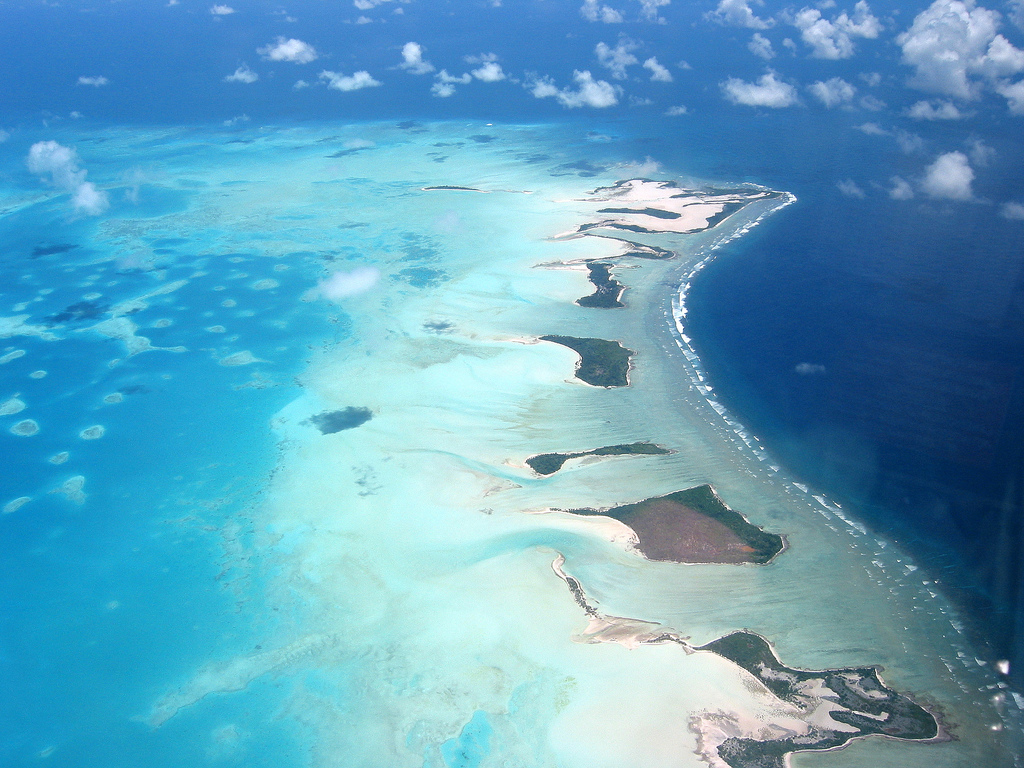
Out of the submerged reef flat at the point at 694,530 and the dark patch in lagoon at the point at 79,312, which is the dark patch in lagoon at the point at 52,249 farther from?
the submerged reef flat at the point at 694,530

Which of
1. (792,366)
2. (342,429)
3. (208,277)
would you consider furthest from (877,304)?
(208,277)

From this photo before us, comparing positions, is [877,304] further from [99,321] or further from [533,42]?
[533,42]

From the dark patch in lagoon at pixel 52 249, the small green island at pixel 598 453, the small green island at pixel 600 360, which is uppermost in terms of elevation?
the dark patch in lagoon at pixel 52 249

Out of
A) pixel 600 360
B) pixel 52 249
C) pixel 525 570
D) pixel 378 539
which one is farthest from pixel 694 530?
pixel 52 249

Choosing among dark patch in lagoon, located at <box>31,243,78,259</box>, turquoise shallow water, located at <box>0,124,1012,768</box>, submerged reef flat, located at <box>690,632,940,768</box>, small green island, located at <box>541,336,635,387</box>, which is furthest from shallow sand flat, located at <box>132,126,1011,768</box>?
dark patch in lagoon, located at <box>31,243,78,259</box>

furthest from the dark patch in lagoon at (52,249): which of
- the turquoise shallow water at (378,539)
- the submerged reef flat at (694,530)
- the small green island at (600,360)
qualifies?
the submerged reef flat at (694,530)

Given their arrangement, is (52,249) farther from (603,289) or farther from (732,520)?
(732,520)
